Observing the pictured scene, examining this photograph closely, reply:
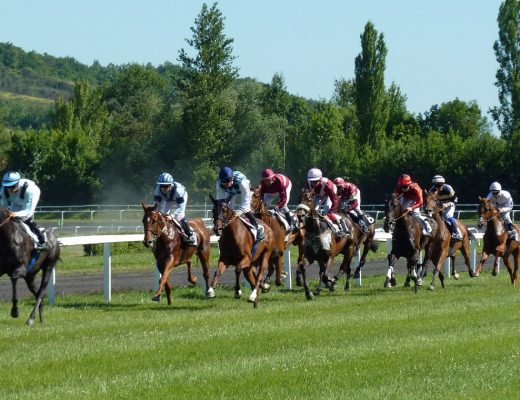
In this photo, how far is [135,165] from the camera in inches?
3292

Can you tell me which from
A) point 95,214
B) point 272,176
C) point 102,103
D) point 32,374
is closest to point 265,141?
point 95,214

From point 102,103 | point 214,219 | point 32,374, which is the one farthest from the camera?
point 102,103

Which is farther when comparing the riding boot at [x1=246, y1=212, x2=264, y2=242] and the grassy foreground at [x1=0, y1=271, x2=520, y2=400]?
the riding boot at [x1=246, y1=212, x2=264, y2=242]

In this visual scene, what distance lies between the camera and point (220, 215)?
765 inches

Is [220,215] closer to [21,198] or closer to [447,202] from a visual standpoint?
[21,198]

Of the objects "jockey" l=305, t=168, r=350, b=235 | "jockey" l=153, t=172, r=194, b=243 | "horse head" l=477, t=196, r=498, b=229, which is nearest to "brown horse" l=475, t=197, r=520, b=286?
"horse head" l=477, t=196, r=498, b=229

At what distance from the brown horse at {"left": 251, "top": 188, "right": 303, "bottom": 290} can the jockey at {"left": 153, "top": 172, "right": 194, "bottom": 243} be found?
1.26 m

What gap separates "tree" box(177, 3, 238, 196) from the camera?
77.6 meters

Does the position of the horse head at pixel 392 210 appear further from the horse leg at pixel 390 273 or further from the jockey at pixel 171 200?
the jockey at pixel 171 200

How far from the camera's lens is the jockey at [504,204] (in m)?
26.6

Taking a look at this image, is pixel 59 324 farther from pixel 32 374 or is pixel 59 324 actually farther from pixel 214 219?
pixel 32 374

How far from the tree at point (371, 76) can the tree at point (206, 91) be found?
8.89 metres

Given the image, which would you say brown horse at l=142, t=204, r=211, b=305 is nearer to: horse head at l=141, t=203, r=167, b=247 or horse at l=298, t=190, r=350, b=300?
horse head at l=141, t=203, r=167, b=247

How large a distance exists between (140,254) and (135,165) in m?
46.1
